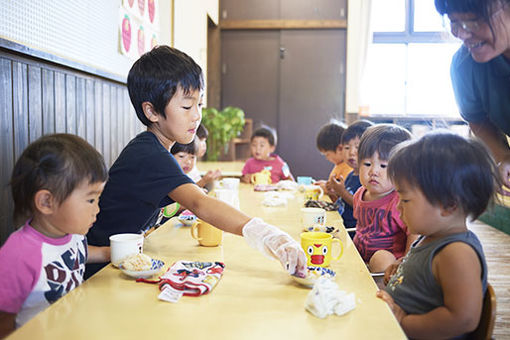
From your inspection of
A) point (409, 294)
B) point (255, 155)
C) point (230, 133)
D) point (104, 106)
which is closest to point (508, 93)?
point (409, 294)

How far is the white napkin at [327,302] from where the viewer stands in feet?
2.73

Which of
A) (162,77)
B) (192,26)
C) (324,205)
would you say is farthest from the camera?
(192,26)

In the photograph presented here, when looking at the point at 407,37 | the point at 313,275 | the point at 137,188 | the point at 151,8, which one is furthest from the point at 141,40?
the point at 407,37

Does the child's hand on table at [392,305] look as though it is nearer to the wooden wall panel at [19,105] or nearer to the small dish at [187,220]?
the small dish at [187,220]

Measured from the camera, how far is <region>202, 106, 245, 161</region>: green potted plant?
4.49 meters

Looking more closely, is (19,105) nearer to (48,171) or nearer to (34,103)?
(34,103)

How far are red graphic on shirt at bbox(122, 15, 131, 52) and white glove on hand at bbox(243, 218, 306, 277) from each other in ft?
6.15

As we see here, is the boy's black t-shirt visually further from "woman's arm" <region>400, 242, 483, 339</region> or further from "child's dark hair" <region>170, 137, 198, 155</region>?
"child's dark hair" <region>170, 137, 198, 155</region>

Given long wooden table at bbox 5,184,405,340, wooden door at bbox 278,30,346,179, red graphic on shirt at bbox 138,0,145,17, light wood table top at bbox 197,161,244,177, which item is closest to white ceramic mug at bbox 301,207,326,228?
long wooden table at bbox 5,184,405,340

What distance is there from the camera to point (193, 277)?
3.22 feet

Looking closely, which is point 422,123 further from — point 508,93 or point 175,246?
point 175,246

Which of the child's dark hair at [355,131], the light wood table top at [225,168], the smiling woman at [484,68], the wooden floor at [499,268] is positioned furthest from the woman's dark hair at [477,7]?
the light wood table top at [225,168]

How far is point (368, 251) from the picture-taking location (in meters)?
1.60

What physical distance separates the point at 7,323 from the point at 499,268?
3.37m
